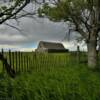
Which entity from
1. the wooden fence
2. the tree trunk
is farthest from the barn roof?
the tree trunk

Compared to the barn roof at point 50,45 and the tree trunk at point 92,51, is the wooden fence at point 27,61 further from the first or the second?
the barn roof at point 50,45

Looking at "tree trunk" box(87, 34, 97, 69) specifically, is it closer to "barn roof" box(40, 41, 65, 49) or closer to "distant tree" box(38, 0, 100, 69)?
"distant tree" box(38, 0, 100, 69)

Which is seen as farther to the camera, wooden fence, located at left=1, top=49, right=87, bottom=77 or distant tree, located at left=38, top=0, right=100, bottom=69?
distant tree, located at left=38, top=0, right=100, bottom=69

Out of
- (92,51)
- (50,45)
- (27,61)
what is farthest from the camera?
(50,45)

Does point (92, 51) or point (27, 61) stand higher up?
point (92, 51)

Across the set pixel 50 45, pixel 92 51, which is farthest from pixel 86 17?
pixel 50 45

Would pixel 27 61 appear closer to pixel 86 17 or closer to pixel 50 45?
pixel 86 17

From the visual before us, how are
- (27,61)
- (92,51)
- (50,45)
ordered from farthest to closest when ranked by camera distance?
(50,45)
(92,51)
(27,61)

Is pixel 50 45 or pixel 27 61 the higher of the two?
pixel 50 45

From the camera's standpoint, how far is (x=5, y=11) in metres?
11.8

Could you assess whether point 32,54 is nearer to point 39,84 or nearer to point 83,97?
point 39,84

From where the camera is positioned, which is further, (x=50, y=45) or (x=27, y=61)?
(x=50, y=45)

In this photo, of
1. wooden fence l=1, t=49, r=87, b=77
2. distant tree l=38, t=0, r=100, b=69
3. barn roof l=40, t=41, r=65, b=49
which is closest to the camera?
wooden fence l=1, t=49, r=87, b=77

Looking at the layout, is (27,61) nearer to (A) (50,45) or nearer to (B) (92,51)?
(B) (92,51)
